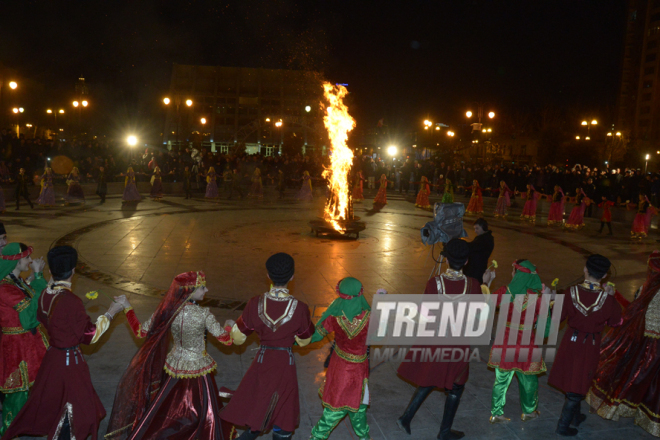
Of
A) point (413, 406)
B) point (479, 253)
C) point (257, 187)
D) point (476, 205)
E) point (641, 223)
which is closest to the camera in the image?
point (413, 406)

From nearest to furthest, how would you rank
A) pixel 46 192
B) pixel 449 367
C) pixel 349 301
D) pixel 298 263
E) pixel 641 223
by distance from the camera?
pixel 349 301, pixel 449 367, pixel 298 263, pixel 641 223, pixel 46 192

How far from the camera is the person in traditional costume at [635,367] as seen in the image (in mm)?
4680

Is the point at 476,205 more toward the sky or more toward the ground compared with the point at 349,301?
more toward the sky

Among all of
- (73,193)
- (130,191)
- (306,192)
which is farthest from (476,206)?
(73,193)

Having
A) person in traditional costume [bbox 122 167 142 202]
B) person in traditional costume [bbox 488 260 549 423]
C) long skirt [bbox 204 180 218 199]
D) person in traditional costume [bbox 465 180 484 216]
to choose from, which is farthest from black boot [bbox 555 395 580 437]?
long skirt [bbox 204 180 218 199]

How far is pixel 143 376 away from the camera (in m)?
3.84

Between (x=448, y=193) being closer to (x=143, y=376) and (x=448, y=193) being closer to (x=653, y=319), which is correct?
(x=653, y=319)

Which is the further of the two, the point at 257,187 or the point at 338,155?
the point at 257,187

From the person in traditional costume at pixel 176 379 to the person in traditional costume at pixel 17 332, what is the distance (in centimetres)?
88

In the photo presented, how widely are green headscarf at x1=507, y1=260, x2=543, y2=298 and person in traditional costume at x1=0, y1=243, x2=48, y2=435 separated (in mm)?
4144

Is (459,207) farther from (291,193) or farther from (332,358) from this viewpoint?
(291,193)

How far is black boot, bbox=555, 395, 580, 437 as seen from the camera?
4.54m

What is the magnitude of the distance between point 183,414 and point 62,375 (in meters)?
0.97

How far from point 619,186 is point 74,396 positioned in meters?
25.2
